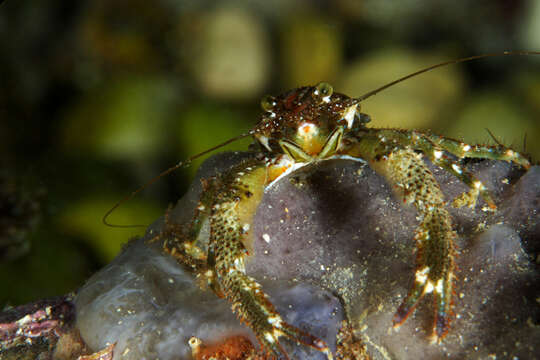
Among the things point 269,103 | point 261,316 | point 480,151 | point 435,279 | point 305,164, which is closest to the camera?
point 435,279

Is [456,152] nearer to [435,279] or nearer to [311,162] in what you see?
[311,162]

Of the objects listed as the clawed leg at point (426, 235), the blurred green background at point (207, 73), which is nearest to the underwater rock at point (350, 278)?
the clawed leg at point (426, 235)

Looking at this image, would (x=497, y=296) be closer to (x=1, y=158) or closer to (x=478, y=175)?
A: (x=478, y=175)

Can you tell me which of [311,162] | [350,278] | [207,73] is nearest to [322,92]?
→ [311,162]

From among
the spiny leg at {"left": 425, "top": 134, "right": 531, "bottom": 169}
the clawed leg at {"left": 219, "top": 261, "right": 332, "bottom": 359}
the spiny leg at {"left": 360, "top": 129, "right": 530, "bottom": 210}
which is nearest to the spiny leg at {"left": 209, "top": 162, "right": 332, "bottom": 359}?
the clawed leg at {"left": 219, "top": 261, "right": 332, "bottom": 359}

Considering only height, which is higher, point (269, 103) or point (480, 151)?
point (269, 103)

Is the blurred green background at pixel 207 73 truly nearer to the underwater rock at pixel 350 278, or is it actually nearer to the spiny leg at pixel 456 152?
the underwater rock at pixel 350 278
